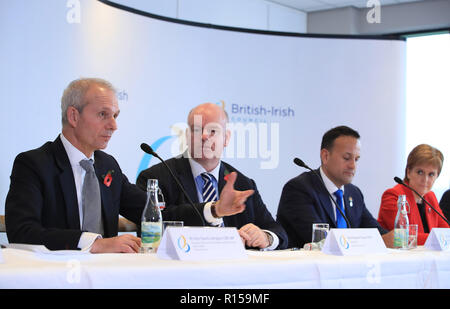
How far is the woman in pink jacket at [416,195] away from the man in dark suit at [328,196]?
12.7 inches

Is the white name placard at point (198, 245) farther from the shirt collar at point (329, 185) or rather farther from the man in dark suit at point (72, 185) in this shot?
the shirt collar at point (329, 185)

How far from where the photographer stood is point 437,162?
369 cm

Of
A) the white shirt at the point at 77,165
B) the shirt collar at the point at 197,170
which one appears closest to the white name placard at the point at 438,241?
the shirt collar at the point at 197,170

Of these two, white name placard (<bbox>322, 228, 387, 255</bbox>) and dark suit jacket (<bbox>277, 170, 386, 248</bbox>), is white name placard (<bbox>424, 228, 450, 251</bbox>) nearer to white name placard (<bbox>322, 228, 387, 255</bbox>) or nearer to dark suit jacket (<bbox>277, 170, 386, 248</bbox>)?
white name placard (<bbox>322, 228, 387, 255</bbox>)

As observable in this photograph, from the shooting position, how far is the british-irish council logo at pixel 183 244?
165cm

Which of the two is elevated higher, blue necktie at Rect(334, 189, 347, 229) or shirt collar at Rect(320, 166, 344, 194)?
shirt collar at Rect(320, 166, 344, 194)

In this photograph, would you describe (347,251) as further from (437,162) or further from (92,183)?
(437,162)

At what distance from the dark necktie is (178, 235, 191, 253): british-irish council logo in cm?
83

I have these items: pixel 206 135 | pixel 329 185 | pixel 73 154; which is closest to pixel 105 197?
pixel 73 154

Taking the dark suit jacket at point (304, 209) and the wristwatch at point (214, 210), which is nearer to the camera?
the wristwatch at point (214, 210)

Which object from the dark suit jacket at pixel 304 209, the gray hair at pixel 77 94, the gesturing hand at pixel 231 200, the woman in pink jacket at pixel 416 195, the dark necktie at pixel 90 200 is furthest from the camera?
the woman in pink jacket at pixel 416 195

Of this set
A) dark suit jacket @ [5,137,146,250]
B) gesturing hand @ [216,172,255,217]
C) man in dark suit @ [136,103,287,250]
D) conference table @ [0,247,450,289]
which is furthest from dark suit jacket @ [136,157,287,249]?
conference table @ [0,247,450,289]

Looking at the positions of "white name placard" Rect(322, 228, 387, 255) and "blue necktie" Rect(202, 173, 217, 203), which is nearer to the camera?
"white name placard" Rect(322, 228, 387, 255)

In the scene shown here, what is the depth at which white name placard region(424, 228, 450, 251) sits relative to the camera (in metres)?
2.33
